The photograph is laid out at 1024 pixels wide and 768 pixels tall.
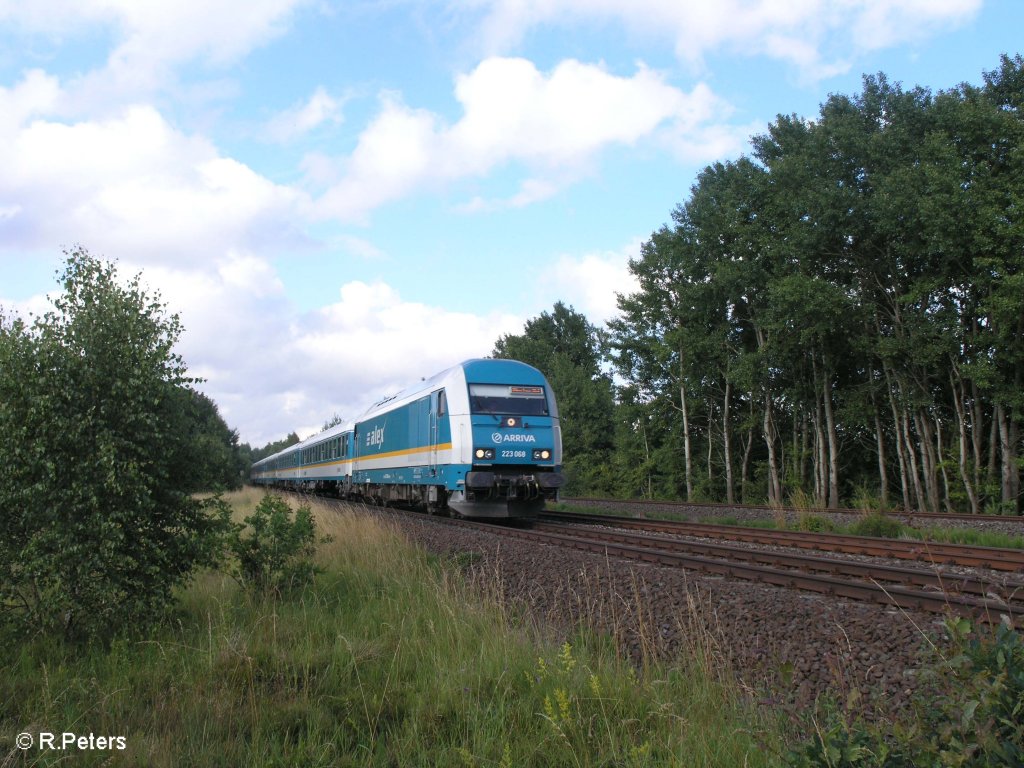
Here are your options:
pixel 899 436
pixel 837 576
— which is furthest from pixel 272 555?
pixel 899 436

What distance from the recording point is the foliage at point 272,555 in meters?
7.53

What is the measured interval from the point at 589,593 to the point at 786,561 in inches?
129

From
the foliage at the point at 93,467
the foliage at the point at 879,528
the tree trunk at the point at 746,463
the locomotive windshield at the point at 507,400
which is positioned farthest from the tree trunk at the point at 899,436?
the foliage at the point at 93,467

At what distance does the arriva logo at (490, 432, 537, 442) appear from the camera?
1570 cm

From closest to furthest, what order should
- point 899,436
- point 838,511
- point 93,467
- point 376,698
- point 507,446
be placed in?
point 376,698
point 93,467
point 507,446
point 838,511
point 899,436

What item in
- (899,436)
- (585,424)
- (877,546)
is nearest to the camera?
(877,546)

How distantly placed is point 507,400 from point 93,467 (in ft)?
36.4

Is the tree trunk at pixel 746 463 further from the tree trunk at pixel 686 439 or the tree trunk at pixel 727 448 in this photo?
the tree trunk at pixel 686 439

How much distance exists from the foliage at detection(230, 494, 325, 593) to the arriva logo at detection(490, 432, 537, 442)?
7.93 metres

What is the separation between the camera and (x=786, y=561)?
30.3ft

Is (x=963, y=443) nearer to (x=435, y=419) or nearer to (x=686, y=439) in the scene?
(x=686, y=439)

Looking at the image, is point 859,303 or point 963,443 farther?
point 859,303

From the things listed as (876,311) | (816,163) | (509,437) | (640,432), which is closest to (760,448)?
(640,432)

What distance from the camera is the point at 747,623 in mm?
6133
